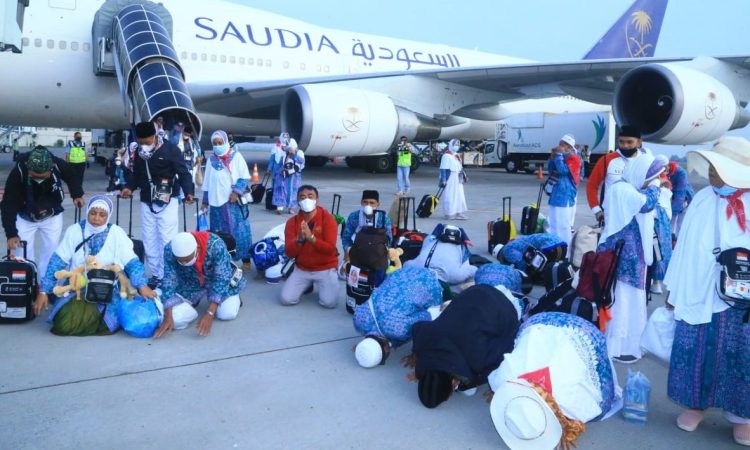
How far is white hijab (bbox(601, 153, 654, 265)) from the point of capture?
11.6 feet

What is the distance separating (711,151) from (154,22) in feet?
37.5

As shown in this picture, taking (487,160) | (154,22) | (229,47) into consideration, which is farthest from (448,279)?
(487,160)

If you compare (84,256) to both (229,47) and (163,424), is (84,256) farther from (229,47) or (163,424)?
(229,47)

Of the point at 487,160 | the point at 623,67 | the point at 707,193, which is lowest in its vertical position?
the point at 487,160

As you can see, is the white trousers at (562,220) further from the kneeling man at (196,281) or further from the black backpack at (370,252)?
the kneeling man at (196,281)

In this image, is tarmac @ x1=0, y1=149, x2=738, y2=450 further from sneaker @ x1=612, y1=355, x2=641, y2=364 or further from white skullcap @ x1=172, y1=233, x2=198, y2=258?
white skullcap @ x1=172, y1=233, x2=198, y2=258

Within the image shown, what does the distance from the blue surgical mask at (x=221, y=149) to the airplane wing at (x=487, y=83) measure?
24.5 ft

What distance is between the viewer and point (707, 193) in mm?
2744

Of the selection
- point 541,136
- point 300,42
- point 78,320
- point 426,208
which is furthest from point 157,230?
point 541,136

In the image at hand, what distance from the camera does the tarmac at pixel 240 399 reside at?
2.56 meters

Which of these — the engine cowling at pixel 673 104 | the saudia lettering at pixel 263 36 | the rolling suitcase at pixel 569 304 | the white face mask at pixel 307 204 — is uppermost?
the saudia lettering at pixel 263 36

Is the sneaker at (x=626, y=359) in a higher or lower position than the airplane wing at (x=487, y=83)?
lower

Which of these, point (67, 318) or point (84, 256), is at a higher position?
point (84, 256)


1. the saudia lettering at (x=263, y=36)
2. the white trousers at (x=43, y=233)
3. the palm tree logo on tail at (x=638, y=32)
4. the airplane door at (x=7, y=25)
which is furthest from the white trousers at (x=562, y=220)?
the palm tree logo on tail at (x=638, y=32)
